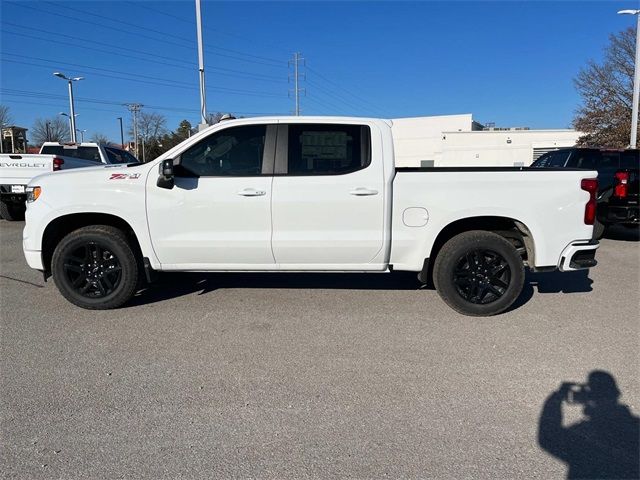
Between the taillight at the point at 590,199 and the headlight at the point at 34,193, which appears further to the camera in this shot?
the headlight at the point at 34,193

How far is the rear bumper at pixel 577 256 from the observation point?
4641 millimetres

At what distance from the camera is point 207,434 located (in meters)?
2.78

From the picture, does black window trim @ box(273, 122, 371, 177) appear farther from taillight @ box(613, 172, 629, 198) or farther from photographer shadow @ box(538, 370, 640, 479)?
taillight @ box(613, 172, 629, 198)

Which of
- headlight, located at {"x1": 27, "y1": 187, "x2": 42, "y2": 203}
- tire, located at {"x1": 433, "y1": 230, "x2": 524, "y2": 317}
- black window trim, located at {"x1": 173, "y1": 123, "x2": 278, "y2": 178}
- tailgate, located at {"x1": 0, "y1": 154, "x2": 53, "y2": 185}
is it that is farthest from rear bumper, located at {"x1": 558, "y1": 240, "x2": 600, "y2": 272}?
tailgate, located at {"x1": 0, "y1": 154, "x2": 53, "y2": 185}

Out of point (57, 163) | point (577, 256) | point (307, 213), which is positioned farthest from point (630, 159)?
point (57, 163)

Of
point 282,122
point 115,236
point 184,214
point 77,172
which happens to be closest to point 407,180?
point 282,122

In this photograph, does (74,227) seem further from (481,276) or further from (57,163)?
(57,163)

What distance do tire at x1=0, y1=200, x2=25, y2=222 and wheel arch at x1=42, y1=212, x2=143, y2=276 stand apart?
833 cm

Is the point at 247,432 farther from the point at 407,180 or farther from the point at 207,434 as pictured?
the point at 407,180

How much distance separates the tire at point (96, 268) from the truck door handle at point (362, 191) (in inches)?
94.9

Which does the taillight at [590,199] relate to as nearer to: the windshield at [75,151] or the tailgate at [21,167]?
the tailgate at [21,167]

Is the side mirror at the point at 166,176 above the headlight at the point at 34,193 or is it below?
above

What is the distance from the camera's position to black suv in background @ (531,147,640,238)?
875cm

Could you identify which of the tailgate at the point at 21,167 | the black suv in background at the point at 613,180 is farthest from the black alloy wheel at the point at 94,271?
the black suv in background at the point at 613,180
